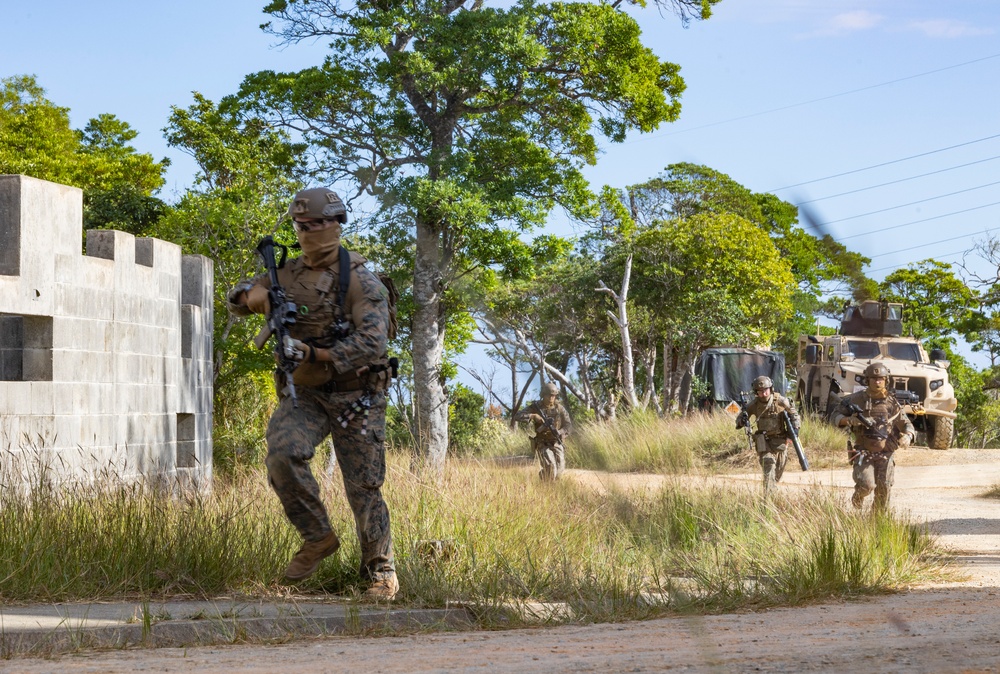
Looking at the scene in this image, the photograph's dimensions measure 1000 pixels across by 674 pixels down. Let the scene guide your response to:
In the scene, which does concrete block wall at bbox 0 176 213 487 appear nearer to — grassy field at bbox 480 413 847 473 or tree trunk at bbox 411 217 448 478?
tree trunk at bbox 411 217 448 478

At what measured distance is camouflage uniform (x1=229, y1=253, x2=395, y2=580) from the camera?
5273mm

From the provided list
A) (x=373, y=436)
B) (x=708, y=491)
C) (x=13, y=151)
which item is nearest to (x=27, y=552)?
(x=373, y=436)

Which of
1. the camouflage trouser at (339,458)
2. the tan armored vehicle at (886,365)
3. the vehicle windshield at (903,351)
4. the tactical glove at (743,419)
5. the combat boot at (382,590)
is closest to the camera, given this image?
the camouflage trouser at (339,458)

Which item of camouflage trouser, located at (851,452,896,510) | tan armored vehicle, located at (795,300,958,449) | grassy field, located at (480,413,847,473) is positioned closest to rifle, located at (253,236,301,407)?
camouflage trouser, located at (851,452,896,510)

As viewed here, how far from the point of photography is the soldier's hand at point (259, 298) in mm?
5336

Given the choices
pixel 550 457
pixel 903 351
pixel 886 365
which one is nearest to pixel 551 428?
pixel 550 457

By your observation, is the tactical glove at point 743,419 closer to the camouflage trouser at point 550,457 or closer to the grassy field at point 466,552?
the camouflage trouser at point 550,457

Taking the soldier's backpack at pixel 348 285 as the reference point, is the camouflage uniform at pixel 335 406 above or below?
below

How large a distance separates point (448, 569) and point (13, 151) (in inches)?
1128

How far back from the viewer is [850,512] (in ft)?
26.6

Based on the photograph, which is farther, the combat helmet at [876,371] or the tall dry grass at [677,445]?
the tall dry grass at [677,445]

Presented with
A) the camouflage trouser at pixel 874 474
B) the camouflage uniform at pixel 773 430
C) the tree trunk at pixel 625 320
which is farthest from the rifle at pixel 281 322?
the tree trunk at pixel 625 320

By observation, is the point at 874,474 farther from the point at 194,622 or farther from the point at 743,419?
the point at 194,622

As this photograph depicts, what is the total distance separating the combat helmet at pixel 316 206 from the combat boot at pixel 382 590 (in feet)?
5.63
